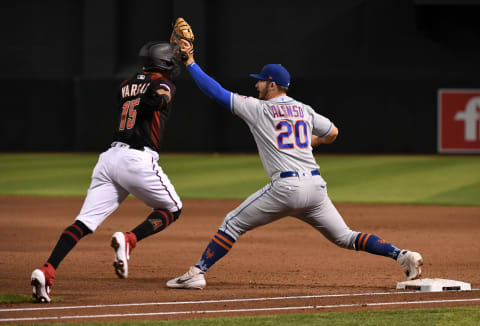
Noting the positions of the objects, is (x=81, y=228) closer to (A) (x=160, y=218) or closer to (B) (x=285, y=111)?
(A) (x=160, y=218)

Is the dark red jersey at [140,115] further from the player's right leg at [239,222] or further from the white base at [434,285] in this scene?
the white base at [434,285]

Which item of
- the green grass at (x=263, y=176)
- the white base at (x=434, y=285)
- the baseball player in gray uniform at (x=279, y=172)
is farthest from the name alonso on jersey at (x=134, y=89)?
the green grass at (x=263, y=176)

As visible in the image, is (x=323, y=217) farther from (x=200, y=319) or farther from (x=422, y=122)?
(x=422, y=122)

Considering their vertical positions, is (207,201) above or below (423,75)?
below

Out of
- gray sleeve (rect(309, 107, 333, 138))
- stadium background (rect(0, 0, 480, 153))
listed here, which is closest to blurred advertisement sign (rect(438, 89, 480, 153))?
stadium background (rect(0, 0, 480, 153))

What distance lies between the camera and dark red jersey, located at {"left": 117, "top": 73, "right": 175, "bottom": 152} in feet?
22.0

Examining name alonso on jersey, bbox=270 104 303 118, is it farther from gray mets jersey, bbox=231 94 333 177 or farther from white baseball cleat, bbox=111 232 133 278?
white baseball cleat, bbox=111 232 133 278

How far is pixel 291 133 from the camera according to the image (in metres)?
6.50

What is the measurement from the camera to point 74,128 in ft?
87.7

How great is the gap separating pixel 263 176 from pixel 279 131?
11.7 m

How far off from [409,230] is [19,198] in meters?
7.23

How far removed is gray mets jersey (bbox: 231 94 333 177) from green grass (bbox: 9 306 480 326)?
1318 mm

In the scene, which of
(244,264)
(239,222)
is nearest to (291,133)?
(239,222)

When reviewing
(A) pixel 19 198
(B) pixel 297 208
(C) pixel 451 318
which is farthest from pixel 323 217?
(A) pixel 19 198
